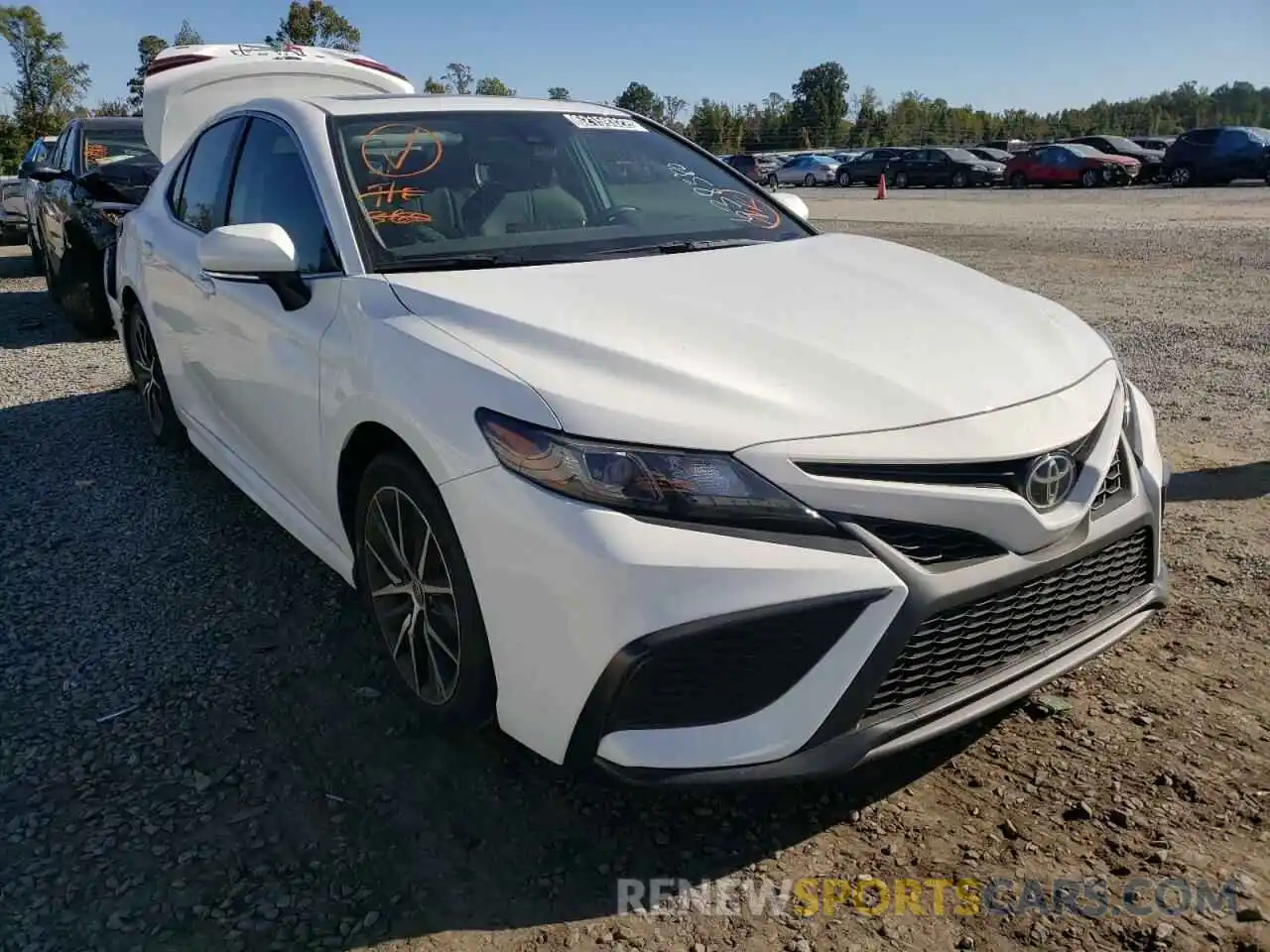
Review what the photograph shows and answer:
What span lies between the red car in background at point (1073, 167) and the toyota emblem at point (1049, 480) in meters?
31.5

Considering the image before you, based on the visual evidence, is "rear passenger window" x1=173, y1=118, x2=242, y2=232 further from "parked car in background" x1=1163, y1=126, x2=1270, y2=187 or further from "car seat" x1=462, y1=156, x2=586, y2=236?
"parked car in background" x1=1163, y1=126, x2=1270, y2=187

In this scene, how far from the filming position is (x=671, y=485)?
2.09 m

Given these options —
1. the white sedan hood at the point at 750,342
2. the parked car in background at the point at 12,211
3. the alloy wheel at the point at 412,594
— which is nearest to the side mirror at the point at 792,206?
the white sedan hood at the point at 750,342

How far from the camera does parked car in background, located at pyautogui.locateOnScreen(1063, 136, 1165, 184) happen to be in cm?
2944

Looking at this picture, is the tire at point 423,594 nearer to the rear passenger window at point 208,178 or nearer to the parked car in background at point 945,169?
the rear passenger window at point 208,178

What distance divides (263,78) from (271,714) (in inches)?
188

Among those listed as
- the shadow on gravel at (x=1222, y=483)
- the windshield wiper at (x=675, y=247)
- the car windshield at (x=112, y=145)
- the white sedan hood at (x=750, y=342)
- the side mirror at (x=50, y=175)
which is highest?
the car windshield at (x=112, y=145)

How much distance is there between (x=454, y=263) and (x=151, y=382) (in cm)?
291

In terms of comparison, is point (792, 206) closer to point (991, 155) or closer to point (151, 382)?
point (151, 382)

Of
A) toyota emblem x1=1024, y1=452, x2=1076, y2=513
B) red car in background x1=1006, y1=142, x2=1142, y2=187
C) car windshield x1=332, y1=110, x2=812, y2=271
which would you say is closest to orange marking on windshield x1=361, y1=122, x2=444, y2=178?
car windshield x1=332, y1=110, x2=812, y2=271

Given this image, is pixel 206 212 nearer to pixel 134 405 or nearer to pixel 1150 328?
pixel 134 405

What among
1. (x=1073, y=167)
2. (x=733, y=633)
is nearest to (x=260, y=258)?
(x=733, y=633)

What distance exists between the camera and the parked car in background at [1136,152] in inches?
1159

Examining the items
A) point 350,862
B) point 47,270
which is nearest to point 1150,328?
point 350,862
